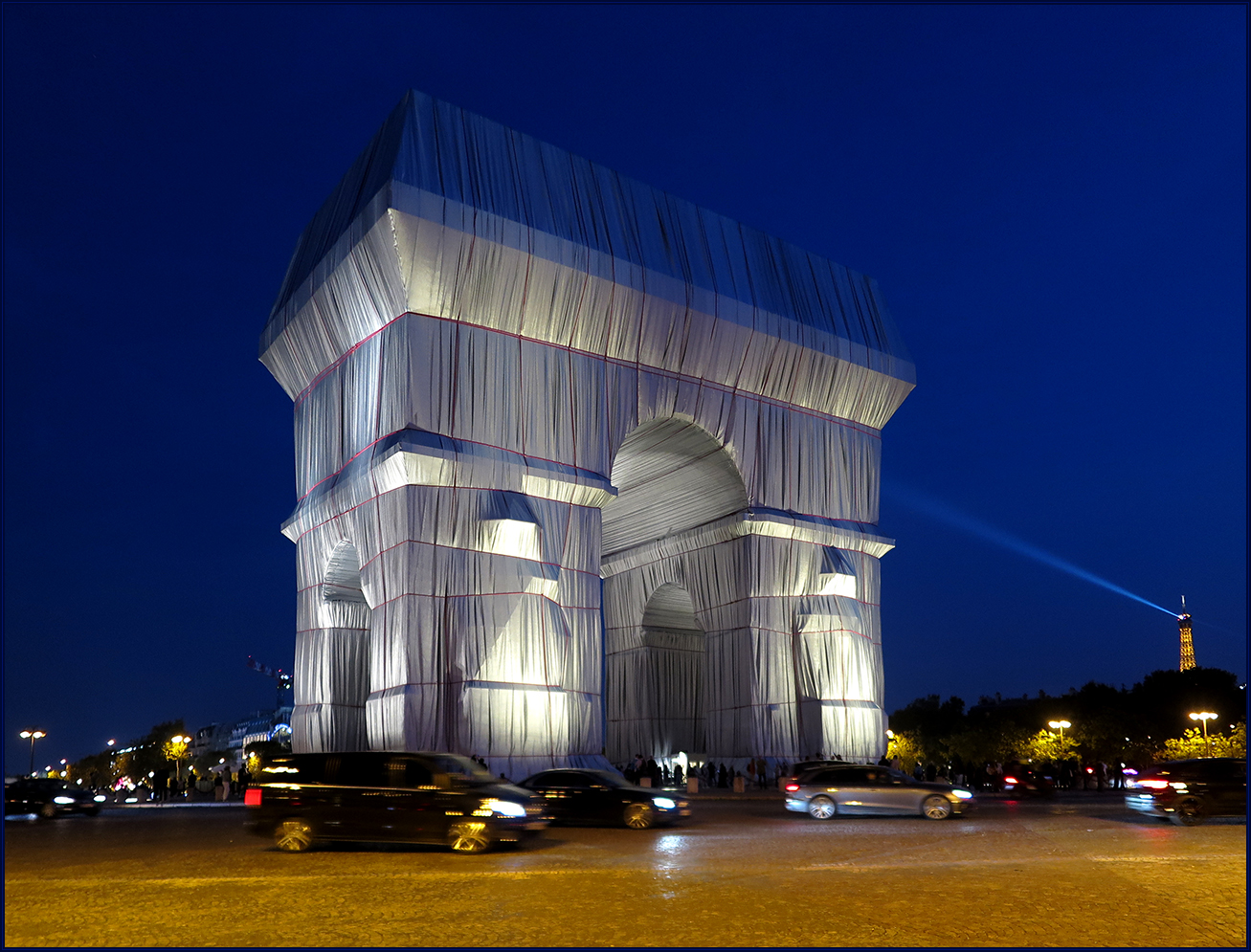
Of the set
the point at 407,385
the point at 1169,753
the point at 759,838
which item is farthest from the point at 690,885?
the point at 1169,753

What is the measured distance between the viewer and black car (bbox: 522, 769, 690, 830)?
61.3 ft

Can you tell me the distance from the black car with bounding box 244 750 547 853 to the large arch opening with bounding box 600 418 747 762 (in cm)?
2351

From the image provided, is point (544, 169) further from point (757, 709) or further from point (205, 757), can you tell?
point (205, 757)

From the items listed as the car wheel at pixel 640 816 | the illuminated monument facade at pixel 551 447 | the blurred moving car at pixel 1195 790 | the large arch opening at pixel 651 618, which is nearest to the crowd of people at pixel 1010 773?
the illuminated monument facade at pixel 551 447

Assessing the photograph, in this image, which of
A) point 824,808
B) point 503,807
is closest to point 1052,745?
point 824,808

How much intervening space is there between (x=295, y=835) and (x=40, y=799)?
42.0 ft

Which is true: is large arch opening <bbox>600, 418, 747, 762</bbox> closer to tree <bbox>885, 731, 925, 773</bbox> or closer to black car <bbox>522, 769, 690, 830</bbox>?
black car <bbox>522, 769, 690, 830</bbox>

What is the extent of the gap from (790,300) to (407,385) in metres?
14.2

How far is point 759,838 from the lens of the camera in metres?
16.5

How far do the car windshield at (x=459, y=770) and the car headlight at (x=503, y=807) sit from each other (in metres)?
0.37

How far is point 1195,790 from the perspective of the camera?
18.6 m

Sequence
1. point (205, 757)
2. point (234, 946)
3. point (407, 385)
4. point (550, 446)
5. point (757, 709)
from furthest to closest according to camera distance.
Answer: point (205, 757)
point (757, 709)
point (550, 446)
point (407, 385)
point (234, 946)

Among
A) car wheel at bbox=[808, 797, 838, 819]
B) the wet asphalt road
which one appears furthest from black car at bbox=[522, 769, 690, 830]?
car wheel at bbox=[808, 797, 838, 819]

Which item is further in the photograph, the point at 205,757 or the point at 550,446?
the point at 205,757
